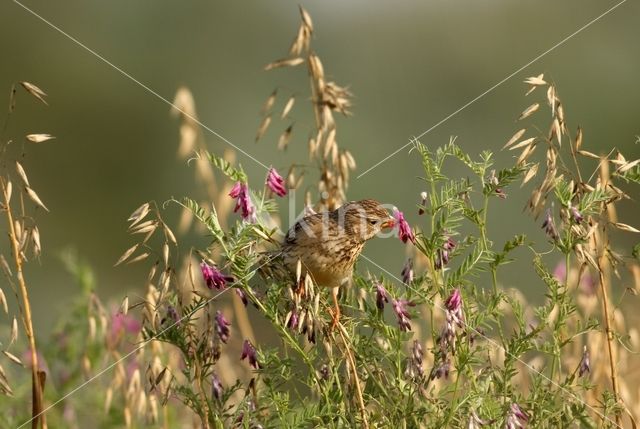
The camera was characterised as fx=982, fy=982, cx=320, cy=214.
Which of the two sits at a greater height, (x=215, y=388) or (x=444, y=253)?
(x=444, y=253)

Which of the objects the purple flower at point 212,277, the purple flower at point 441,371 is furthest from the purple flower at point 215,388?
the purple flower at point 441,371

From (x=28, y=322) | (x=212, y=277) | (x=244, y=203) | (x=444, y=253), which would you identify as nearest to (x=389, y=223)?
(x=444, y=253)

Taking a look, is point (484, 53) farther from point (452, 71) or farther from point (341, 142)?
point (341, 142)

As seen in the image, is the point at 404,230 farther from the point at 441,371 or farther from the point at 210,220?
the point at 210,220

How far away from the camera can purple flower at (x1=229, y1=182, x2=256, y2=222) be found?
277cm

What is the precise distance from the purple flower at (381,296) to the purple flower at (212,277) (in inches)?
17.5

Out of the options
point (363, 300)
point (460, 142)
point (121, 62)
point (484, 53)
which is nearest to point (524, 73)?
point (484, 53)

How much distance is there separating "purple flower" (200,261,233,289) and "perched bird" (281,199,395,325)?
40 centimetres

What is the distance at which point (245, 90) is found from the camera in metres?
8.86

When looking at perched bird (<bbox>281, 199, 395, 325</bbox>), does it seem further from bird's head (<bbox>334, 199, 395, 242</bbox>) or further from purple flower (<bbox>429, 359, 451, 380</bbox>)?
purple flower (<bbox>429, 359, 451, 380</bbox>)

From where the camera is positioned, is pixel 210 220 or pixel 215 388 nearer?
pixel 210 220

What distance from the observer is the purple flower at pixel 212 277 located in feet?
8.86

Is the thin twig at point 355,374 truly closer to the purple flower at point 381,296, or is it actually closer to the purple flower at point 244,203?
the purple flower at point 381,296

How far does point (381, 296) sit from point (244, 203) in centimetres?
48
